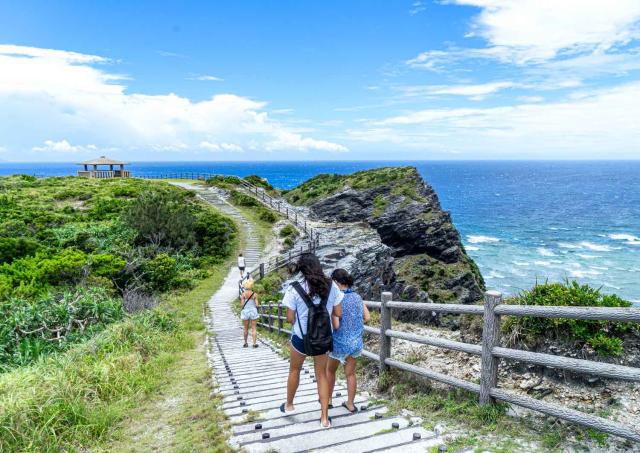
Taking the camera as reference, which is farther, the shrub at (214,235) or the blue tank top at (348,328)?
the shrub at (214,235)

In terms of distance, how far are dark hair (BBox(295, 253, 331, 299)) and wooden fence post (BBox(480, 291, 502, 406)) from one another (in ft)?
5.46

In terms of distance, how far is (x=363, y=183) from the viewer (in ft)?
145

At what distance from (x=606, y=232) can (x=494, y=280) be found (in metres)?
36.3

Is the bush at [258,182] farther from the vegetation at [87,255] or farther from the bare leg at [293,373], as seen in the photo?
the bare leg at [293,373]

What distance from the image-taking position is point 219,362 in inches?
374

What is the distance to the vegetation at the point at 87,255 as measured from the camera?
11344mm

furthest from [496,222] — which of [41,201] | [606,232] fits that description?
[41,201]

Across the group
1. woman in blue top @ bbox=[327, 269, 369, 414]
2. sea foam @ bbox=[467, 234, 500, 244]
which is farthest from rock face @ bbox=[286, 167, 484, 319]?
sea foam @ bbox=[467, 234, 500, 244]

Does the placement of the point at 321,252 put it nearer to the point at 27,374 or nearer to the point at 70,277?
the point at 70,277

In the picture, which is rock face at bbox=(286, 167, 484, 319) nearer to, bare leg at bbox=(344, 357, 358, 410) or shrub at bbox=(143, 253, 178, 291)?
shrub at bbox=(143, 253, 178, 291)

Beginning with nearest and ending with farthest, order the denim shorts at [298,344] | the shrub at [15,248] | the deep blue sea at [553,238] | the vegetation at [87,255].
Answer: the denim shorts at [298,344], the vegetation at [87,255], the shrub at [15,248], the deep blue sea at [553,238]

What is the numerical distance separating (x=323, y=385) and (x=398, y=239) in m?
33.9

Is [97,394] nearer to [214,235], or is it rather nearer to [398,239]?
[214,235]

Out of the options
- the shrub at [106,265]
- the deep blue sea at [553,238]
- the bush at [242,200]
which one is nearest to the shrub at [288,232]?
the bush at [242,200]
